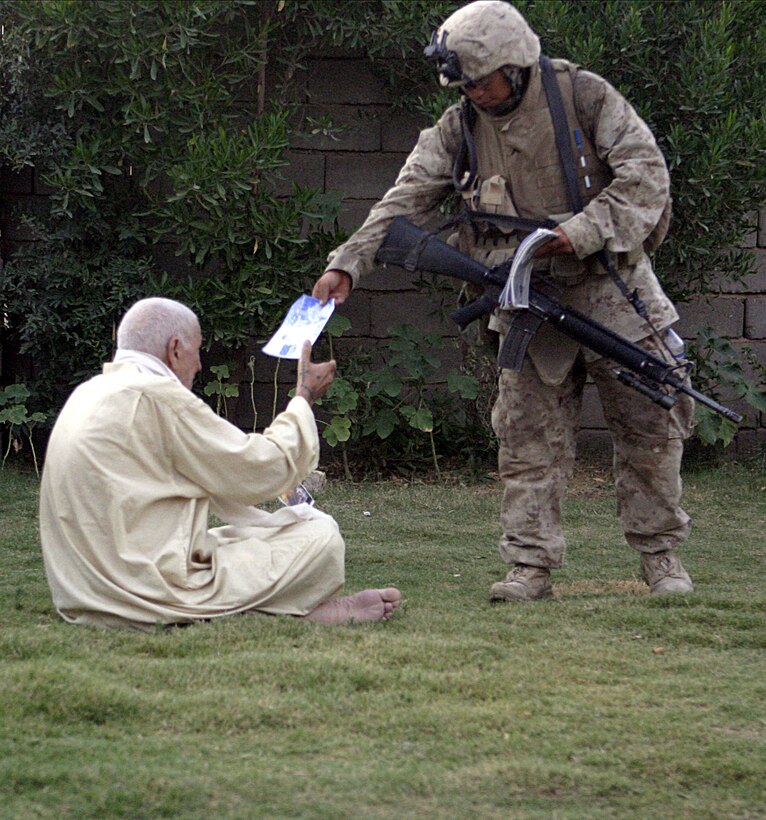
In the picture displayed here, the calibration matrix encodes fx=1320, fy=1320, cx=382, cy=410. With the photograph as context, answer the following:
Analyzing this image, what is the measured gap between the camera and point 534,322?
448 cm

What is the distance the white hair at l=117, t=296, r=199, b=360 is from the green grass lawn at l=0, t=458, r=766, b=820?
0.82 meters

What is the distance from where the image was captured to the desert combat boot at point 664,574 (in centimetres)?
470

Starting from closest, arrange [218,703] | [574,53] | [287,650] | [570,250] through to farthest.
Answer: [218,703], [287,650], [570,250], [574,53]

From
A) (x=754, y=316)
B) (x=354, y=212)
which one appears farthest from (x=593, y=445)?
(x=354, y=212)

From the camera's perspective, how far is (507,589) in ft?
15.1

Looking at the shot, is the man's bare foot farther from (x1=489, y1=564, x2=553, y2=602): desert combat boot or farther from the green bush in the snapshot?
the green bush

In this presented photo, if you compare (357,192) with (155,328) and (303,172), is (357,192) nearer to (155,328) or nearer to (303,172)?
(303,172)

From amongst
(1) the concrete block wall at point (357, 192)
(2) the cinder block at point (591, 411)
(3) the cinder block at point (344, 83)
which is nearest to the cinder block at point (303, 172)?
(1) the concrete block wall at point (357, 192)

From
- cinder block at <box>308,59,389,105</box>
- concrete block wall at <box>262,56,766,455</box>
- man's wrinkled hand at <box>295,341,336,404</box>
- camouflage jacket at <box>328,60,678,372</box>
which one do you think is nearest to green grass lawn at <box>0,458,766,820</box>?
man's wrinkled hand at <box>295,341,336,404</box>

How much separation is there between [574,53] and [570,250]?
3178mm

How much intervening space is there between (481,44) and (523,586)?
6.06 feet

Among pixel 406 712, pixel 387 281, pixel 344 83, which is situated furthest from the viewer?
pixel 387 281

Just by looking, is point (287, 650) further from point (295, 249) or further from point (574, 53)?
point (574, 53)

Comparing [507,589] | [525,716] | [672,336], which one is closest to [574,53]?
[672,336]
